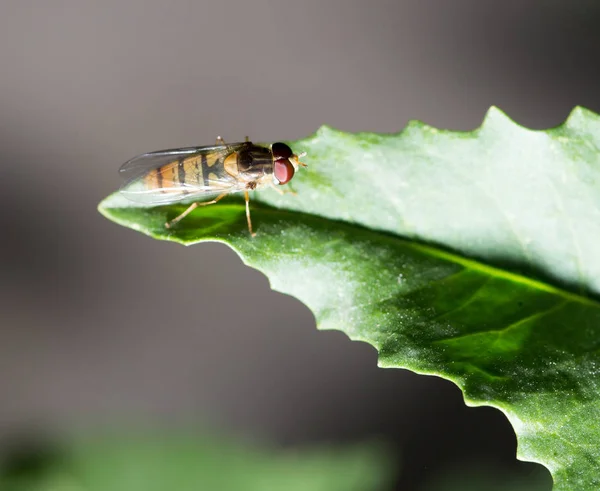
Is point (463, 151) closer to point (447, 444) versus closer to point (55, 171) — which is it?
point (447, 444)

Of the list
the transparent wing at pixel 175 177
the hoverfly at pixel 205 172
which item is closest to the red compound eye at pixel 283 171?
the hoverfly at pixel 205 172

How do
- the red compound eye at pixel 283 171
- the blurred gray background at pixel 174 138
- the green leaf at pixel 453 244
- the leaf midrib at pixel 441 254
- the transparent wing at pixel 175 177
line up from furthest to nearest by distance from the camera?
the blurred gray background at pixel 174 138
the transparent wing at pixel 175 177
the red compound eye at pixel 283 171
the leaf midrib at pixel 441 254
the green leaf at pixel 453 244

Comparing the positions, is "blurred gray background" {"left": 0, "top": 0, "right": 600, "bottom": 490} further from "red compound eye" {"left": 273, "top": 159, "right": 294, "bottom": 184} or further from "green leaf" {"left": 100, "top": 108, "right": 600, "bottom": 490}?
"green leaf" {"left": 100, "top": 108, "right": 600, "bottom": 490}

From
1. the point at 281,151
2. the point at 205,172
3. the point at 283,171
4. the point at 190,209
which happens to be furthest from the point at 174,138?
the point at 190,209

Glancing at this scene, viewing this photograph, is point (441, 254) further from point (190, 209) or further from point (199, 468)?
point (199, 468)

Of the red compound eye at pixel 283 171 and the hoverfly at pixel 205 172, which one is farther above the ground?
the red compound eye at pixel 283 171

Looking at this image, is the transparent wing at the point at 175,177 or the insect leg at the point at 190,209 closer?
the insect leg at the point at 190,209

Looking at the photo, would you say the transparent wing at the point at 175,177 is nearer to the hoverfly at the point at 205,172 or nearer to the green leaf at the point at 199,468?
the hoverfly at the point at 205,172
